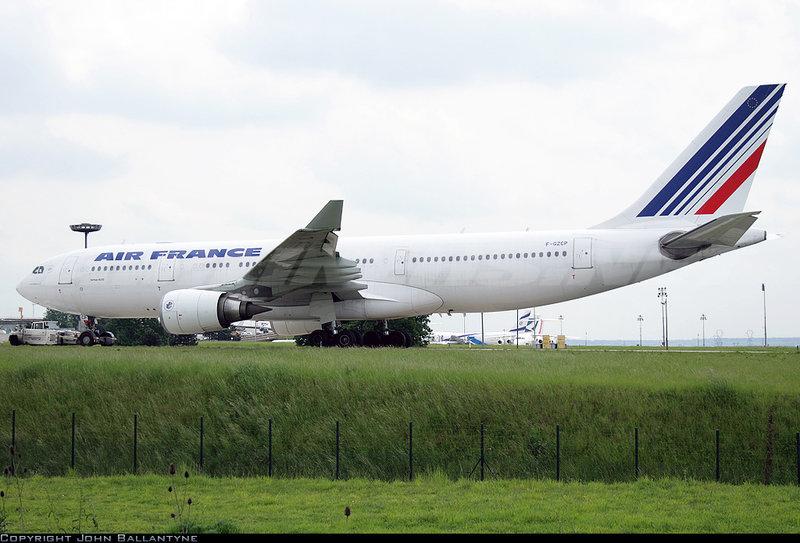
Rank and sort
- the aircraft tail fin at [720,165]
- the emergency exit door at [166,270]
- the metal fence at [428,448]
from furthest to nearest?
the emergency exit door at [166,270] < the aircraft tail fin at [720,165] < the metal fence at [428,448]

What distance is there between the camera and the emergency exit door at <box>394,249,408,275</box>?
32.3 metres

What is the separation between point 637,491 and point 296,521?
6036mm

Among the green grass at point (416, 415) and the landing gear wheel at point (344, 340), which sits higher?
the landing gear wheel at point (344, 340)

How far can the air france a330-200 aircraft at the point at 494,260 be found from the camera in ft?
97.1

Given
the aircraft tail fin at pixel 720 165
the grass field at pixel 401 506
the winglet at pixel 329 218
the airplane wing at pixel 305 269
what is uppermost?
the aircraft tail fin at pixel 720 165

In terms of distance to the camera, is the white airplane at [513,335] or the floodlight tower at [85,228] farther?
the white airplane at [513,335]

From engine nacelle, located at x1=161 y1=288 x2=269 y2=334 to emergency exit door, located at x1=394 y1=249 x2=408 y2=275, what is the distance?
4955mm

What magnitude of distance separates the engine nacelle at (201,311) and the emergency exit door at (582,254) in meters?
10.4

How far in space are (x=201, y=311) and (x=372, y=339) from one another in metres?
6.93

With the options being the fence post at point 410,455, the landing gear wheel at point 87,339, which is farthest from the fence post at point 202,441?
the landing gear wheel at point 87,339

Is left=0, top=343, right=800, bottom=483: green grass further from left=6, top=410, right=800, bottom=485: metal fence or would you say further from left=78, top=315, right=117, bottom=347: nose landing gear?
left=78, top=315, right=117, bottom=347: nose landing gear

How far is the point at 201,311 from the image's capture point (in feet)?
99.2

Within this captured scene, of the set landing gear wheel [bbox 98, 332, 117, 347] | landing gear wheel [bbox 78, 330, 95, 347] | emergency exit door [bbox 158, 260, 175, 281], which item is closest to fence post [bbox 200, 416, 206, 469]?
emergency exit door [bbox 158, 260, 175, 281]

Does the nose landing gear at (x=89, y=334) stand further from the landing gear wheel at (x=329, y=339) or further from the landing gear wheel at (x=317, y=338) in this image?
the landing gear wheel at (x=329, y=339)
